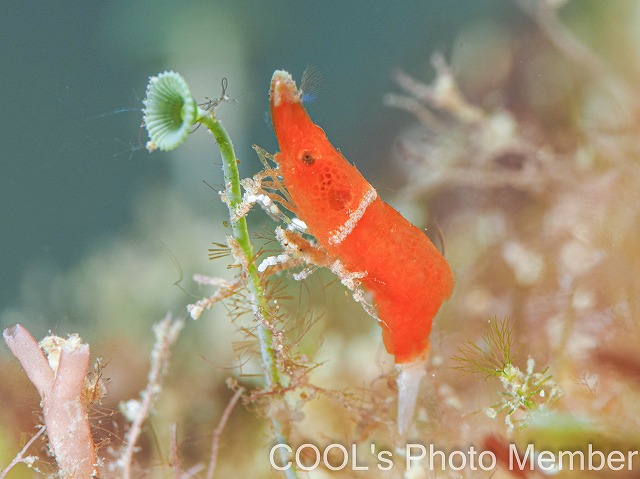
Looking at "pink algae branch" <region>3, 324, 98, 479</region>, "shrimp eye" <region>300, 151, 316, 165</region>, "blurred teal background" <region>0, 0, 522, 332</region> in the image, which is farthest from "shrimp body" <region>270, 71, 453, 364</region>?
"blurred teal background" <region>0, 0, 522, 332</region>

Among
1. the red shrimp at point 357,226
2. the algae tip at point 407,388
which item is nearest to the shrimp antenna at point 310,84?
the red shrimp at point 357,226

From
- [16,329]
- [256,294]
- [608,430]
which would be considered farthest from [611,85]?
[16,329]

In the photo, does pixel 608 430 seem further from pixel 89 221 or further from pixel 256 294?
pixel 89 221

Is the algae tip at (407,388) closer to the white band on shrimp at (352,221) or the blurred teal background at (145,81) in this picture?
the white band on shrimp at (352,221)

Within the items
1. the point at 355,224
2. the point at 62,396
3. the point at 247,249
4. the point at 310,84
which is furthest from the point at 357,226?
the point at 62,396

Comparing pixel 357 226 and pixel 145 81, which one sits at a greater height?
pixel 145 81

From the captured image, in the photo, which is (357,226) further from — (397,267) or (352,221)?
(397,267)
